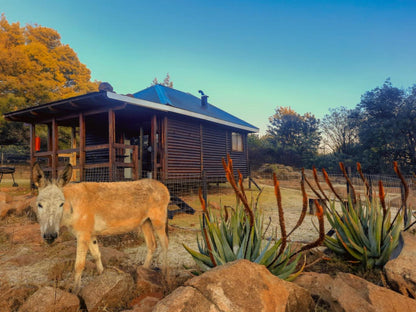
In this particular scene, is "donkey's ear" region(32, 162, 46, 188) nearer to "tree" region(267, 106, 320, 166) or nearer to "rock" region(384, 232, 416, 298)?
"rock" region(384, 232, 416, 298)

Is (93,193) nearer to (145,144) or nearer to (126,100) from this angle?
(126,100)

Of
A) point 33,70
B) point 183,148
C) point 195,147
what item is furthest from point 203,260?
point 33,70

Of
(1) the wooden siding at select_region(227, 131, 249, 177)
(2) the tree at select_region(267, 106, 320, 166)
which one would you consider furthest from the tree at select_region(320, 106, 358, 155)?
(1) the wooden siding at select_region(227, 131, 249, 177)

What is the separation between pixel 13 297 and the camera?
109 inches

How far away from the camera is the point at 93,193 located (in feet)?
10.7

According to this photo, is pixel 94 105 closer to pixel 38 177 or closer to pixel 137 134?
pixel 137 134

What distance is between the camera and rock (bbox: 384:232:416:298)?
2.40 m

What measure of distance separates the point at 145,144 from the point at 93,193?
1159cm

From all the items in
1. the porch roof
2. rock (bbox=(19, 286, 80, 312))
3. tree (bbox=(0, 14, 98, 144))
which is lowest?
rock (bbox=(19, 286, 80, 312))

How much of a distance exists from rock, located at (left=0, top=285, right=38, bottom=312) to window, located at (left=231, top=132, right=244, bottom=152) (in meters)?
14.8

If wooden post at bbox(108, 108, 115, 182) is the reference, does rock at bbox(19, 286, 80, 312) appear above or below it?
below

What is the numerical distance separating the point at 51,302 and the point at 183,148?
1058 centimetres

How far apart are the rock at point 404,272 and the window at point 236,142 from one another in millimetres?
14479

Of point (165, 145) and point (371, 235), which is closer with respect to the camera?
point (371, 235)
